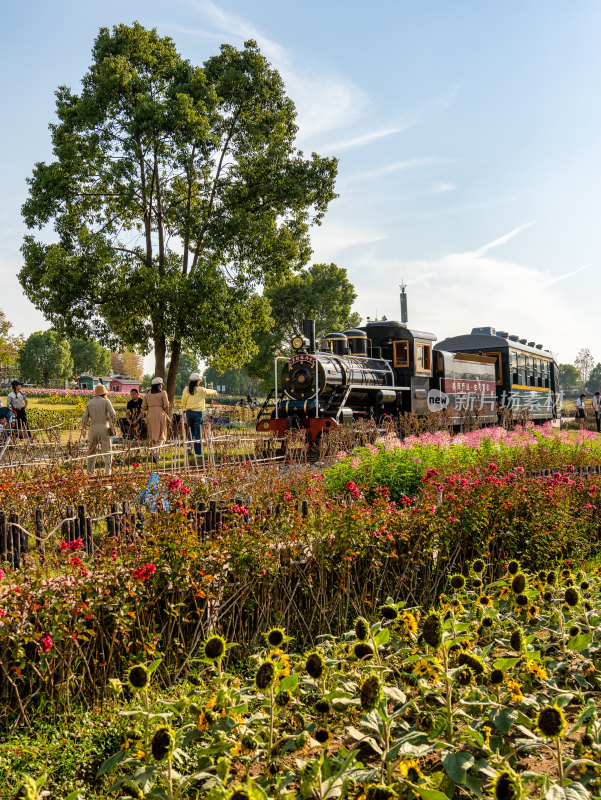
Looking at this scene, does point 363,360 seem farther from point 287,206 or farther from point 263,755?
point 263,755

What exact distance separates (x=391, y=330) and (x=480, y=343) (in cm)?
701

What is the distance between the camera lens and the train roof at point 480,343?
22.9m

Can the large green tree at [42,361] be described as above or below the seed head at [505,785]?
above

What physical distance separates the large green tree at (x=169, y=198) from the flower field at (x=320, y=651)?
44.1 feet

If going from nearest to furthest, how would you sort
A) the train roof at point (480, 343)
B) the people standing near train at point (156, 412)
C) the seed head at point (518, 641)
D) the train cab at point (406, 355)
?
the seed head at point (518, 641) < the people standing near train at point (156, 412) < the train cab at point (406, 355) < the train roof at point (480, 343)

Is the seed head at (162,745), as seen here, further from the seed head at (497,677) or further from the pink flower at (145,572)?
the seed head at (497,677)

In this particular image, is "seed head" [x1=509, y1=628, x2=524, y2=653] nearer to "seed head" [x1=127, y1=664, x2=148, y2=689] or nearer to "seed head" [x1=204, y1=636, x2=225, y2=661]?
"seed head" [x1=204, y1=636, x2=225, y2=661]

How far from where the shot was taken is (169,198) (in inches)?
848

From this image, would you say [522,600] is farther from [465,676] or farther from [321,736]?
[321,736]

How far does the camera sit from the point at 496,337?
22891 millimetres

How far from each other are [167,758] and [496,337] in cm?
2231

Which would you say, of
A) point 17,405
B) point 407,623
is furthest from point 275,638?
point 17,405

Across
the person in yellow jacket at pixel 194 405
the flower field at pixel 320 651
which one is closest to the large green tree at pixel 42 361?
the person in yellow jacket at pixel 194 405

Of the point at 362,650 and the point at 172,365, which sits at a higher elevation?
the point at 172,365
